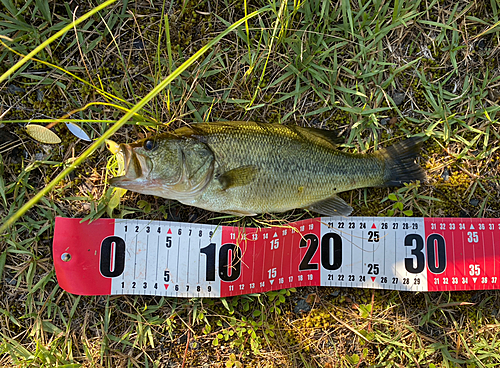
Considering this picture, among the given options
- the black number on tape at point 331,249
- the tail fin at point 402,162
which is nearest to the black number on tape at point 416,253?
the tail fin at point 402,162

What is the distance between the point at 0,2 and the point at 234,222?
137 inches

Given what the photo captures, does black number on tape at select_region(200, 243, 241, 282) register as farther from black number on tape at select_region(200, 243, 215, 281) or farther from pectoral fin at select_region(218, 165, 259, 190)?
pectoral fin at select_region(218, 165, 259, 190)

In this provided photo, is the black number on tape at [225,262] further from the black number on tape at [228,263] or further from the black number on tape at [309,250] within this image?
the black number on tape at [309,250]

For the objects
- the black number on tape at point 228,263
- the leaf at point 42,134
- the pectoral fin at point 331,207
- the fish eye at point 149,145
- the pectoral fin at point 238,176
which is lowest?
the black number on tape at point 228,263

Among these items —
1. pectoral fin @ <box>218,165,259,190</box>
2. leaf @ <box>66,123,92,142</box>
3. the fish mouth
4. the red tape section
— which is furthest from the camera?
leaf @ <box>66,123,92,142</box>

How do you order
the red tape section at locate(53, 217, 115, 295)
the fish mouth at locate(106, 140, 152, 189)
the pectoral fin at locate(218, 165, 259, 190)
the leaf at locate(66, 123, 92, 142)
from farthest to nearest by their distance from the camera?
the leaf at locate(66, 123, 92, 142), the red tape section at locate(53, 217, 115, 295), the pectoral fin at locate(218, 165, 259, 190), the fish mouth at locate(106, 140, 152, 189)

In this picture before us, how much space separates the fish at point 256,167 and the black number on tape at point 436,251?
0.67 m

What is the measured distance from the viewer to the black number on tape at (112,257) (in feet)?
11.8

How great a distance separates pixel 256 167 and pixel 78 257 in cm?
208

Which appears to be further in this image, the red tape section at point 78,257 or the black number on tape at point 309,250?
the black number on tape at point 309,250

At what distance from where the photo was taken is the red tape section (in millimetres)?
3539

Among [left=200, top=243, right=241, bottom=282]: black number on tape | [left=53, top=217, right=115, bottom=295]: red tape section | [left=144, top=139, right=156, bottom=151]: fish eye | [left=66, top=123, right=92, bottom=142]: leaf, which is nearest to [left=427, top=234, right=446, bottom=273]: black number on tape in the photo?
[left=200, top=243, right=241, bottom=282]: black number on tape

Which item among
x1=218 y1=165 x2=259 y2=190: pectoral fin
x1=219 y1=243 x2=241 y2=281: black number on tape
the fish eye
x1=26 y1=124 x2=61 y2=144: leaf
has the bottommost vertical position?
x1=219 y1=243 x2=241 y2=281: black number on tape

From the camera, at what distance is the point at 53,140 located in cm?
367
